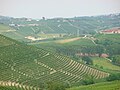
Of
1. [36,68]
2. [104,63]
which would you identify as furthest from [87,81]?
[104,63]

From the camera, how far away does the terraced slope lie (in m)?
60.9

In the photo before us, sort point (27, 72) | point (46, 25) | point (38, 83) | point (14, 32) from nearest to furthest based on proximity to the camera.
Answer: point (38, 83), point (27, 72), point (14, 32), point (46, 25)

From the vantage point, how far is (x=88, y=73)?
242ft

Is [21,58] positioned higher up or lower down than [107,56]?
higher up

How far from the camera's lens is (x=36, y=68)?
6719 cm

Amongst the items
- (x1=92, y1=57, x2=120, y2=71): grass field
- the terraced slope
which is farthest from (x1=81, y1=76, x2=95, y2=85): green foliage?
(x1=92, y1=57, x2=120, y2=71): grass field

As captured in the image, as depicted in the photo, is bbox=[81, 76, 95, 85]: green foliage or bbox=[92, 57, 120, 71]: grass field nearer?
bbox=[81, 76, 95, 85]: green foliage

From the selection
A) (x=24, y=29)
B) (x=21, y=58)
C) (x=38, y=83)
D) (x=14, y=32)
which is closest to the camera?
(x=38, y=83)

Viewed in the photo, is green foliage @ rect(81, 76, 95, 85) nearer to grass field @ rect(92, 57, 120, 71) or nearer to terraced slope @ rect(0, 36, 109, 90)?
terraced slope @ rect(0, 36, 109, 90)

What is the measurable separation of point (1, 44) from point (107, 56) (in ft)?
130

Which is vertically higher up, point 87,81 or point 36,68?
point 36,68

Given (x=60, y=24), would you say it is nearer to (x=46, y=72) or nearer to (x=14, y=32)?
(x=14, y=32)

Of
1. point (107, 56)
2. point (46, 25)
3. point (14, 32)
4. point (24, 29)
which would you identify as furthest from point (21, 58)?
point (46, 25)

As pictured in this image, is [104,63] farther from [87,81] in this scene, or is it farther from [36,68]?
[36,68]
